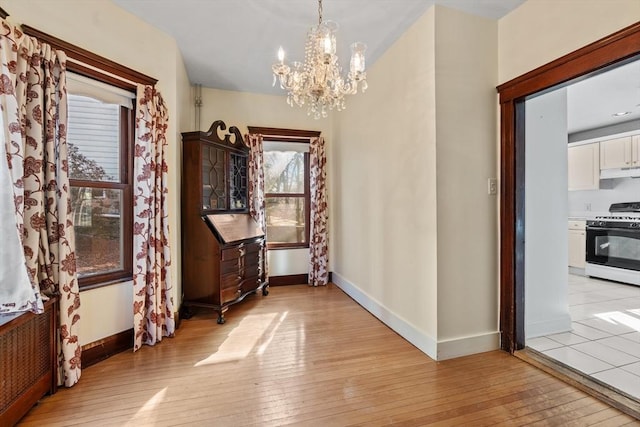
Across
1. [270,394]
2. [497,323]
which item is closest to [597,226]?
[497,323]

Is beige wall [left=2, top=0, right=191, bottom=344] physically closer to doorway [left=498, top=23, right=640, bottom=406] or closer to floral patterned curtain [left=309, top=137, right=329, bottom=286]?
floral patterned curtain [left=309, top=137, right=329, bottom=286]

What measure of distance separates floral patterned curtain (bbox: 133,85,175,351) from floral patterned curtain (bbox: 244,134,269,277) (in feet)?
4.78

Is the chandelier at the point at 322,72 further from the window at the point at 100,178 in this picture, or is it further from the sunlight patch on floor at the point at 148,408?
the sunlight patch on floor at the point at 148,408

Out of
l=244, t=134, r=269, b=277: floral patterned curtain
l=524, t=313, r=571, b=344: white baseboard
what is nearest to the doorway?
l=524, t=313, r=571, b=344: white baseboard

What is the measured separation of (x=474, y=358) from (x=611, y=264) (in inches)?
155

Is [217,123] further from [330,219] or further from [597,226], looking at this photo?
[597,226]

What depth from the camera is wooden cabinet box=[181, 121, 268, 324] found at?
3215 mm

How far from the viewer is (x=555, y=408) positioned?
1797mm

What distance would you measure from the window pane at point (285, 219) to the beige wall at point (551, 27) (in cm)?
315

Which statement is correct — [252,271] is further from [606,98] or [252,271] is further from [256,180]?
[606,98]

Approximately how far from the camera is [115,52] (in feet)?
8.05

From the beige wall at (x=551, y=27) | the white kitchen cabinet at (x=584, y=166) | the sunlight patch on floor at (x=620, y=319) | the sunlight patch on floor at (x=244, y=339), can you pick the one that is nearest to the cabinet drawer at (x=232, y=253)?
the sunlight patch on floor at (x=244, y=339)

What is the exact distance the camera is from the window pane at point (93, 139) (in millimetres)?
2342

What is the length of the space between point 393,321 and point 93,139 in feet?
10.4
